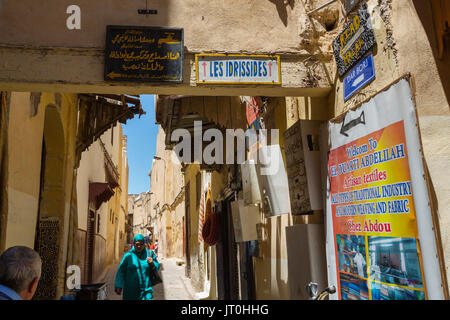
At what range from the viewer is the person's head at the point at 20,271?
6.18 ft

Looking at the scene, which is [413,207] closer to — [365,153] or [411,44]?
[365,153]

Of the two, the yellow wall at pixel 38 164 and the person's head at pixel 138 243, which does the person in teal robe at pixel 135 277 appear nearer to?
the person's head at pixel 138 243

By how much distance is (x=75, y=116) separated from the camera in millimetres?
7699

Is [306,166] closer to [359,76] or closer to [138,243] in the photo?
[359,76]

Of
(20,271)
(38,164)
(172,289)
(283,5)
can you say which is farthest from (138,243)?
(172,289)

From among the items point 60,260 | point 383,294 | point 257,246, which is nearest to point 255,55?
point 383,294

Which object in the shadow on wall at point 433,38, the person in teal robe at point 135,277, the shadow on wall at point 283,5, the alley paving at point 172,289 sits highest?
the shadow on wall at point 283,5

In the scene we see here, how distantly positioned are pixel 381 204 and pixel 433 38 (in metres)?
1.10

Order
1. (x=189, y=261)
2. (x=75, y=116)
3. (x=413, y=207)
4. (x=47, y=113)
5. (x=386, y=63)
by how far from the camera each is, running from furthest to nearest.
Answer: (x=189, y=261) < (x=75, y=116) < (x=47, y=113) < (x=386, y=63) < (x=413, y=207)

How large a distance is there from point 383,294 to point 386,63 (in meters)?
1.57

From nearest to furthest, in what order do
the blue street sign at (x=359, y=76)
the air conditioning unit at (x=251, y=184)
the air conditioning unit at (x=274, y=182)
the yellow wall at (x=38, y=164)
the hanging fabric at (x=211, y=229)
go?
the blue street sign at (x=359, y=76)
the air conditioning unit at (x=274, y=182)
the yellow wall at (x=38, y=164)
the air conditioning unit at (x=251, y=184)
the hanging fabric at (x=211, y=229)

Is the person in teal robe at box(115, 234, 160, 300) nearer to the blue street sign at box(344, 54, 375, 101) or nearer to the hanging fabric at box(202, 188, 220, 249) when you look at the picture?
the hanging fabric at box(202, 188, 220, 249)

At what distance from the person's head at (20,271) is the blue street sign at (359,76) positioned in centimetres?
254

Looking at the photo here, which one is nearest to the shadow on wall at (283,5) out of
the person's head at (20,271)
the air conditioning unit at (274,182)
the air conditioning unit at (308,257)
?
the air conditioning unit at (274,182)
